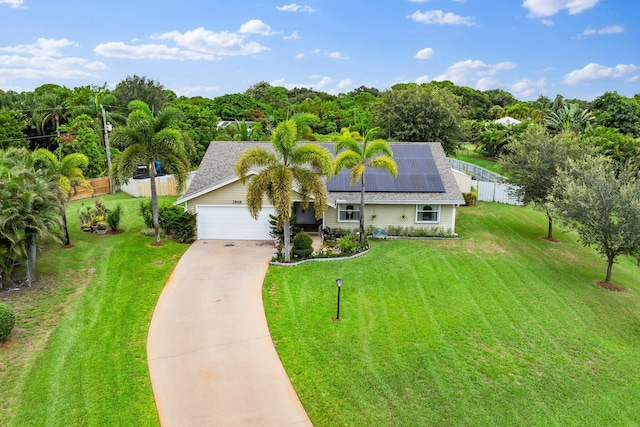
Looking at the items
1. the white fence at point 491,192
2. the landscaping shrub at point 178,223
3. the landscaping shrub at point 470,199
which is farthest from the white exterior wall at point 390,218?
the white fence at point 491,192

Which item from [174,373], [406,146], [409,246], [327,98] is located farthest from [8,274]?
[327,98]

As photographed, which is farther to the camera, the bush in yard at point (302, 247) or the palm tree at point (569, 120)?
the palm tree at point (569, 120)

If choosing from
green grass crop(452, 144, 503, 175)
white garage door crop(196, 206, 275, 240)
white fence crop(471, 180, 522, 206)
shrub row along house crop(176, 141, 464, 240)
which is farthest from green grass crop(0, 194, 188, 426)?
green grass crop(452, 144, 503, 175)

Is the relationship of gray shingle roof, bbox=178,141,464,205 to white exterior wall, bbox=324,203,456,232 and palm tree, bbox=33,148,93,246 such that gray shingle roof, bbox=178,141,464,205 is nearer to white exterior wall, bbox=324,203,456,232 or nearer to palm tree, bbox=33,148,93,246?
white exterior wall, bbox=324,203,456,232

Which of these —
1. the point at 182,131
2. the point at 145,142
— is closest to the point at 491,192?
the point at 145,142

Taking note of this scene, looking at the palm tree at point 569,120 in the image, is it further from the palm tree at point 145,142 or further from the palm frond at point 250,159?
the palm tree at point 145,142
